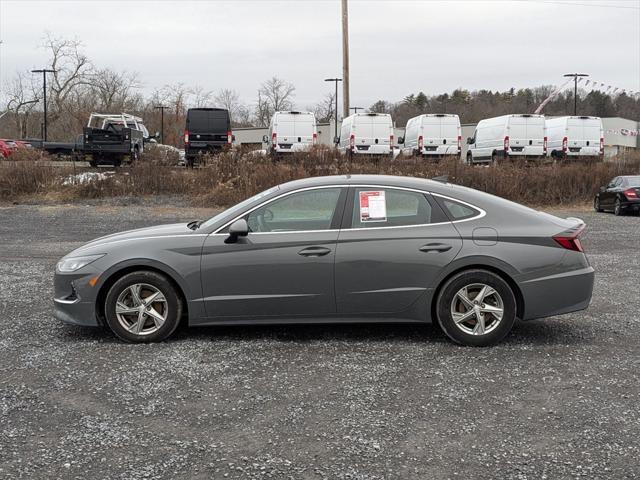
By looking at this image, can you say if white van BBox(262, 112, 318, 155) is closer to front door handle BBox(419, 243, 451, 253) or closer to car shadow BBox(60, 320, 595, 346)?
car shadow BBox(60, 320, 595, 346)

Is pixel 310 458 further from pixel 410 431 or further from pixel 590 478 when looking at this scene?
pixel 590 478

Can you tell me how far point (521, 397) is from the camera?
4.23 metres

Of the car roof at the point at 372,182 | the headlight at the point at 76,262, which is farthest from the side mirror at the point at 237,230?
the headlight at the point at 76,262

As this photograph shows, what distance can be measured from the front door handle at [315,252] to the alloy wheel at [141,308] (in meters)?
Answer: 1.27

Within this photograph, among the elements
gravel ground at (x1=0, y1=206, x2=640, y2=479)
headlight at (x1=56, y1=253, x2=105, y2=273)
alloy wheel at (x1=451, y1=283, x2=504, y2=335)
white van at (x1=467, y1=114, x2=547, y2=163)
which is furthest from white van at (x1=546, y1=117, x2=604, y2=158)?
headlight at (x1=56, y1=253, x2=105, y2=273)

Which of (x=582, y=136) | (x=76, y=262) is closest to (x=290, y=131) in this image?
(x=582, y=136)

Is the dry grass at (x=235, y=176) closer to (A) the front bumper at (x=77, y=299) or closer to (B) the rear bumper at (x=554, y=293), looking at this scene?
(A) the front bumper at (x=77, y=299)

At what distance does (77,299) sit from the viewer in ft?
17.6

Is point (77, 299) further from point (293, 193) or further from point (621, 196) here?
point (621, 196)

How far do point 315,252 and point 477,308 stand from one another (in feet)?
4.82

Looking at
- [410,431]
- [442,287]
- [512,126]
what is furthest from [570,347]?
[512,126]

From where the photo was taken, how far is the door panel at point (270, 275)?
5246mm

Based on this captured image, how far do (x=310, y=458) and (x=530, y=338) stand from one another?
306cm

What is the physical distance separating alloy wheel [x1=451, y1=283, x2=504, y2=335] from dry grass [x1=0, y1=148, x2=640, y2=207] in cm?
A: 1446
